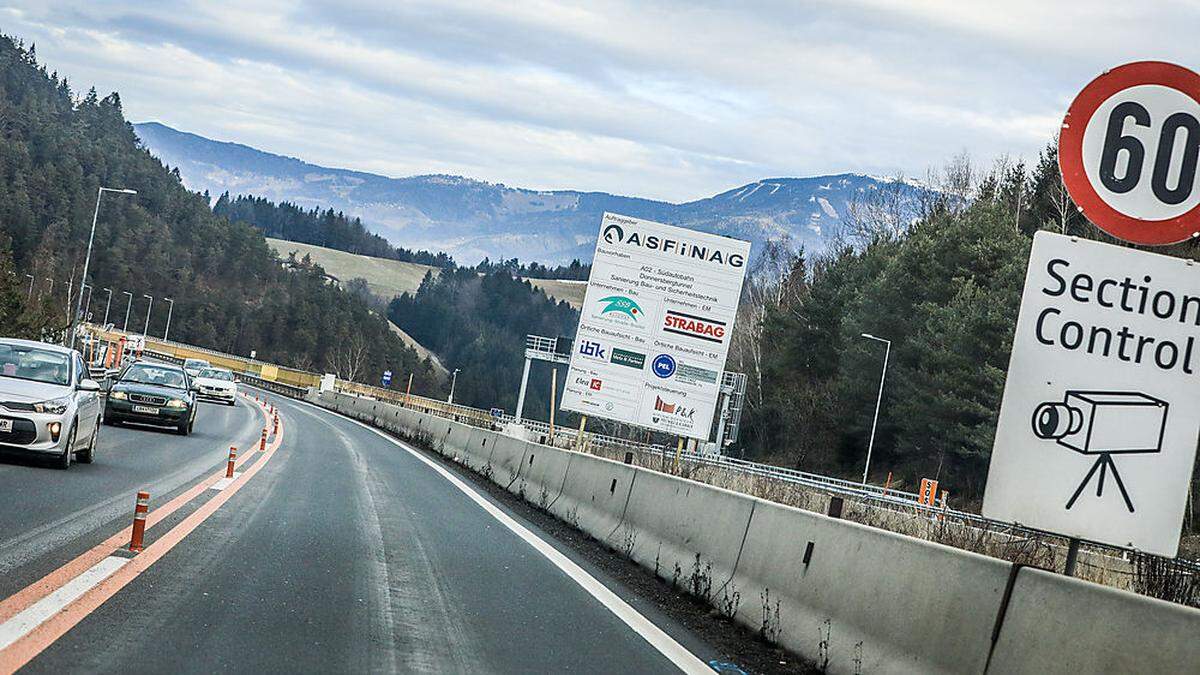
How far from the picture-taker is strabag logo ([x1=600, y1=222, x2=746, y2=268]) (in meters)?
28.2

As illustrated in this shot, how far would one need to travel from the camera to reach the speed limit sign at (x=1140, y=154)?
7.09 m

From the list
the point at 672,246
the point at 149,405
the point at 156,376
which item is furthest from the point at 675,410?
the point at 156,376

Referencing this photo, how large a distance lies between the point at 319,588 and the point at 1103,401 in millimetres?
5421

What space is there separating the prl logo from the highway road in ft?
30.8

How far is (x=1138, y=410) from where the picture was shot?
697 cm

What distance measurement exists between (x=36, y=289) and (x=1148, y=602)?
143492 mm

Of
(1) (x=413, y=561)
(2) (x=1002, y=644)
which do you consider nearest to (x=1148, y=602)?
(2) (x=1002, y=644)

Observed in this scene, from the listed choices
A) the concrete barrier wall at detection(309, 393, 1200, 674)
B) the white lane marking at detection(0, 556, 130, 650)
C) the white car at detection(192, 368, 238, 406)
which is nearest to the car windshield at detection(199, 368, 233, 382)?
the white car at detection(192, 368, 238, 406)

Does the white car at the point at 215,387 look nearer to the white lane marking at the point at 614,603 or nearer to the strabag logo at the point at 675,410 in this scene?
the strabag logo at the point at 675,410

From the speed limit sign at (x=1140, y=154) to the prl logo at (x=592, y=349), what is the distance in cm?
2071

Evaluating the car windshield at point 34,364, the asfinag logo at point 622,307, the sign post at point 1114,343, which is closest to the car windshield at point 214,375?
the asfinag logo at point 622,307

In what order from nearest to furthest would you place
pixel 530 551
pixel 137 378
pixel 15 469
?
pixel 530 551, pixel 15 469, pixel 137 378

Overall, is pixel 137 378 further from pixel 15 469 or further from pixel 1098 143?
pixel 1098 143

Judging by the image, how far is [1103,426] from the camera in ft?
22.9
